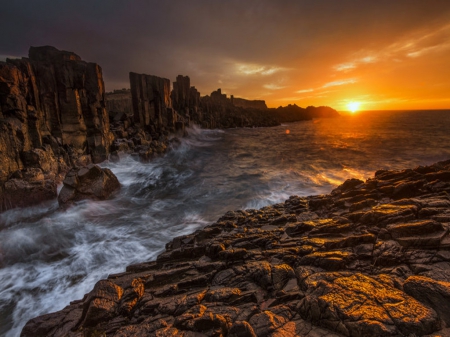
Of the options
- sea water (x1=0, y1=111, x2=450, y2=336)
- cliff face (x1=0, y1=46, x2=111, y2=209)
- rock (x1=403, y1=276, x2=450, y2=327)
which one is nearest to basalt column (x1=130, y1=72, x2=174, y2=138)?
cliff face (x1=0, y1=46, x2=111, y2=209)

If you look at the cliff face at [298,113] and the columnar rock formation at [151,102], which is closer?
the columnar rock formation at [151,102]

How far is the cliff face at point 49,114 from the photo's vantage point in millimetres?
13070

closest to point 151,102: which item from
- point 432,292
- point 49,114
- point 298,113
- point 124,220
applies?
point 49,114

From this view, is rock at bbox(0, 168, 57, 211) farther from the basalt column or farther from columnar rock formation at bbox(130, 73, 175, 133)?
columnar rock formation at bbox(130, 73, 175, 133)

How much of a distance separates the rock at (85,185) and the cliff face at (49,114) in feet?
6.83

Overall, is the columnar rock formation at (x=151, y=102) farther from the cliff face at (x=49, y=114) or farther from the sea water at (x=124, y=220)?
the sea water at (x=124, y=220)

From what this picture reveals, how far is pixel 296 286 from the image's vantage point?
14.6 feet

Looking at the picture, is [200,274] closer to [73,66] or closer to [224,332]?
[224,332]

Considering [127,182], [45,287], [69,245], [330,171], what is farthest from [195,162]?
[45,287]

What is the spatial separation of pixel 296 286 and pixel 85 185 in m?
13.1

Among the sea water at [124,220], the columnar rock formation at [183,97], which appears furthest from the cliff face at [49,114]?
the columnar rock formation at [183,97]

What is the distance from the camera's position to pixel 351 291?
3777mm

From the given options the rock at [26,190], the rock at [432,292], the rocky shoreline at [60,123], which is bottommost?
the rock at [432,292]

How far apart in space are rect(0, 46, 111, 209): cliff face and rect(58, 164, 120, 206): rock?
2.08 metres
